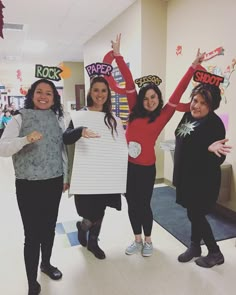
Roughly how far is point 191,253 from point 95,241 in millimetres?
793

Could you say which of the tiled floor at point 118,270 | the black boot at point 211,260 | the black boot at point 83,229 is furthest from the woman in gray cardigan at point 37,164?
the black boot at point 211,260

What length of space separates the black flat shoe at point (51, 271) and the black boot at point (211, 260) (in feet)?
3.50

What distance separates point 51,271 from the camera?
6.26 ft

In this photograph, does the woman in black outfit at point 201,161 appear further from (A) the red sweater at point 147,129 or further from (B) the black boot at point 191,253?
(A) the red sweater at point 147,129

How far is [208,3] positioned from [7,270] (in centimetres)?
340

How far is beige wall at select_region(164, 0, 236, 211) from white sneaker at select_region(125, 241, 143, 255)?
126cm

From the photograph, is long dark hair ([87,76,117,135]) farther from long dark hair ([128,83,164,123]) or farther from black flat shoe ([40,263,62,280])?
black flat shoe ([40,263,62,280])

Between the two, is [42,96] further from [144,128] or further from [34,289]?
[34,289]

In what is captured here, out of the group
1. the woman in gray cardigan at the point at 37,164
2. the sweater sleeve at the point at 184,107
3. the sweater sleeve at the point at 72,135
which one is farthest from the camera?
the sweater sleeve at the point at 184,107

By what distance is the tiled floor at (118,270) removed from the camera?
70.6 inches

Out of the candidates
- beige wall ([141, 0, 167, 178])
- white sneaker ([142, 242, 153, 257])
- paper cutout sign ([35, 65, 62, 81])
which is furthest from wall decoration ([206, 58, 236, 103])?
paper cutout sign ([35, 65, 62, 81])

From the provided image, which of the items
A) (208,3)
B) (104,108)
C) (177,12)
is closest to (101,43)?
(177,12)

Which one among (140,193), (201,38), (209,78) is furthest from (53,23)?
(140,193)

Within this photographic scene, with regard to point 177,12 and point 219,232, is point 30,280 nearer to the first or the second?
point 219,232
